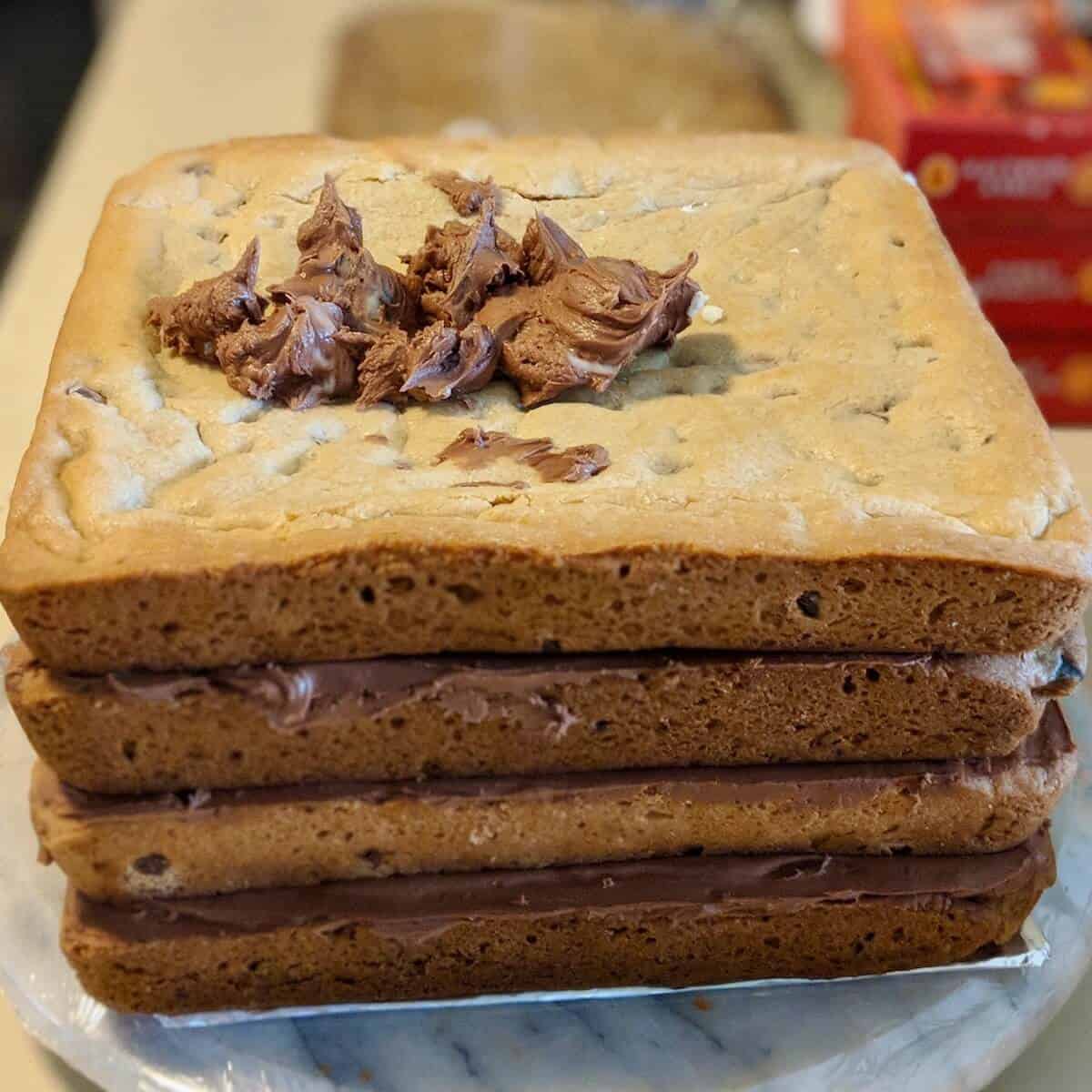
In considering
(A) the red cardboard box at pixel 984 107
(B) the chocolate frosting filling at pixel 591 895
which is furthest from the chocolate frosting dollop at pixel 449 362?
(A) the red cardboard box at pixel 984 107

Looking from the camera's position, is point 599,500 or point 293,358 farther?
point 293,358

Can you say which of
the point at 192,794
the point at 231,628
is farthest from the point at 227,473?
the point at 192,794

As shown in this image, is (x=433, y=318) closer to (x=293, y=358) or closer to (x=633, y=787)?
(x=293, y=358)

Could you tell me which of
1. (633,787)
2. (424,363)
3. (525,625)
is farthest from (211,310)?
(633,787)

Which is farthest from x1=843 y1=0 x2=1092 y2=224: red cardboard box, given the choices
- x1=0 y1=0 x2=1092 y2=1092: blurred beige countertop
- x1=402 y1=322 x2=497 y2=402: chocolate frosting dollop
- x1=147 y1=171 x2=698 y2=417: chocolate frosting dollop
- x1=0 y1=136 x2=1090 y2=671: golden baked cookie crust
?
x1=402 y1=322 x2=497 y2=402: chocolate frosting dollop

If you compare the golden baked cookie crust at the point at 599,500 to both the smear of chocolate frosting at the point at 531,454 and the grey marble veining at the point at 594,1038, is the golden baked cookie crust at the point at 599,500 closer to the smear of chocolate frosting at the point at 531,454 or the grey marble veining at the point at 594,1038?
the smear of chocolate frosting at the point at 531,454

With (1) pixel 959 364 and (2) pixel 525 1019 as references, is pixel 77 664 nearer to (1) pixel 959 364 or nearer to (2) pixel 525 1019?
(2) pixel 525 1019
